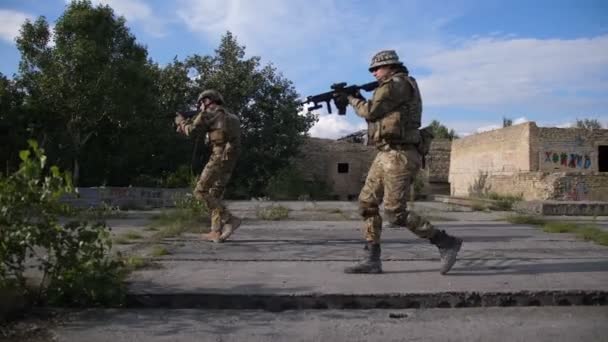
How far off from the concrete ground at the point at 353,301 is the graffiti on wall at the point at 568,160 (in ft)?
45.3

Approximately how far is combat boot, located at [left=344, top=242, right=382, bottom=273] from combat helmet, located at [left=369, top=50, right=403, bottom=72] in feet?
4.83

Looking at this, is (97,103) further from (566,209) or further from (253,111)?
(566,209)

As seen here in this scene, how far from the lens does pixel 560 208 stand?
13000 mm

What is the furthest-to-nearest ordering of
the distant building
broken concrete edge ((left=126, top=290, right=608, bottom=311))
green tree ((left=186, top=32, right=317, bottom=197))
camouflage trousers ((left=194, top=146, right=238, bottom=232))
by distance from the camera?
the distant building < green tree ((left=186, top=32, right=317, bottom=197)) < camouflage trousers ((left=194, top=146, right=238, bottom=232)) < broken concrete edge ((left=126, top=290, right=608, bottom=311))

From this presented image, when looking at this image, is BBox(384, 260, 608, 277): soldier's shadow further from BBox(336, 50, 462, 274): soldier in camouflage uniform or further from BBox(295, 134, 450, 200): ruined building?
BBox(295, 134, 450, 200): ruined building

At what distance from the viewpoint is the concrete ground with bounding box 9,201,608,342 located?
127 inches

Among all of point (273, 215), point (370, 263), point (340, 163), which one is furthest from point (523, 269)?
point (340, 163)

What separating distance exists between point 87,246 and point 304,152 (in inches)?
1032

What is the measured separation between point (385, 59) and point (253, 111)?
20.8 metres

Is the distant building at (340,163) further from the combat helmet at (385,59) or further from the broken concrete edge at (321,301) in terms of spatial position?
the broken concrete edge at (321,301)

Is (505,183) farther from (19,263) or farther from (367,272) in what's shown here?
(19,263)

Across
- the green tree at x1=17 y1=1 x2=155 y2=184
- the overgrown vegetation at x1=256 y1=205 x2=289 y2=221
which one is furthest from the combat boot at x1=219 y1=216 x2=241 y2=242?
the green tree at x1=17 y1=1 x2=155 y2=184

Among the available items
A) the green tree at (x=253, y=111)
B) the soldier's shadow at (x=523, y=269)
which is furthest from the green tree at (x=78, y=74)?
the soldier's shadow at (x=523, y=269)

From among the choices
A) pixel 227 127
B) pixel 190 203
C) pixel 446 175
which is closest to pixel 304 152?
pixel 446 175
